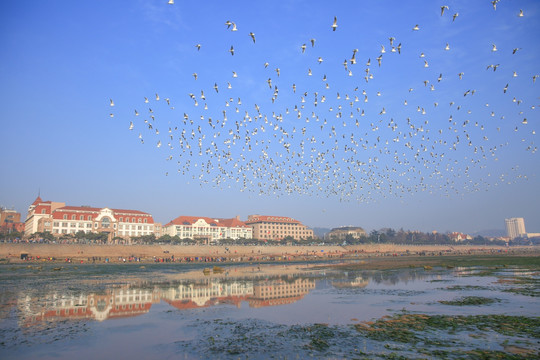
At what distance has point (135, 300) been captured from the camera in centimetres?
2411

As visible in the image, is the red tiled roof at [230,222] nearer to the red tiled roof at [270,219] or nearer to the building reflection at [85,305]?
the red tiled roof at [270,219]

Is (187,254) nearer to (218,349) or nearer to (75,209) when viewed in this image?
(75,209)

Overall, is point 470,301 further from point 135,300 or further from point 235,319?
point 135,300

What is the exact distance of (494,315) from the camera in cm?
1653

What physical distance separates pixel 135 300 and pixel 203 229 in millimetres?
126214

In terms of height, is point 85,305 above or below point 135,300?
above

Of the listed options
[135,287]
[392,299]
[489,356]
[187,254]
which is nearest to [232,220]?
[187,254]

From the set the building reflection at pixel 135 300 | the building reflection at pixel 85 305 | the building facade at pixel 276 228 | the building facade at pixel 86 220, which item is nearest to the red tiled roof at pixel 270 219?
the building facade at pixel 276 228

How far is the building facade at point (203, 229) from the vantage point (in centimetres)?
14112

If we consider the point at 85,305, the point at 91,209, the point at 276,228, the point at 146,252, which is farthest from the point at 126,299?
the point at 276,228

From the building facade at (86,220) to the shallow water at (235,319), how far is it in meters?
87.9

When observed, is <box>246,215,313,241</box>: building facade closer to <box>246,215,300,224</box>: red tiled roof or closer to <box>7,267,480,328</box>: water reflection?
<box>246,215,300,224</box>: red tiled roof

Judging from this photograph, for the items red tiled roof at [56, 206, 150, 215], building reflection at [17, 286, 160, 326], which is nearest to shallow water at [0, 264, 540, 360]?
building reflection at [17, 286, 160, 326]

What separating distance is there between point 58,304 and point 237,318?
1270 centimetres
